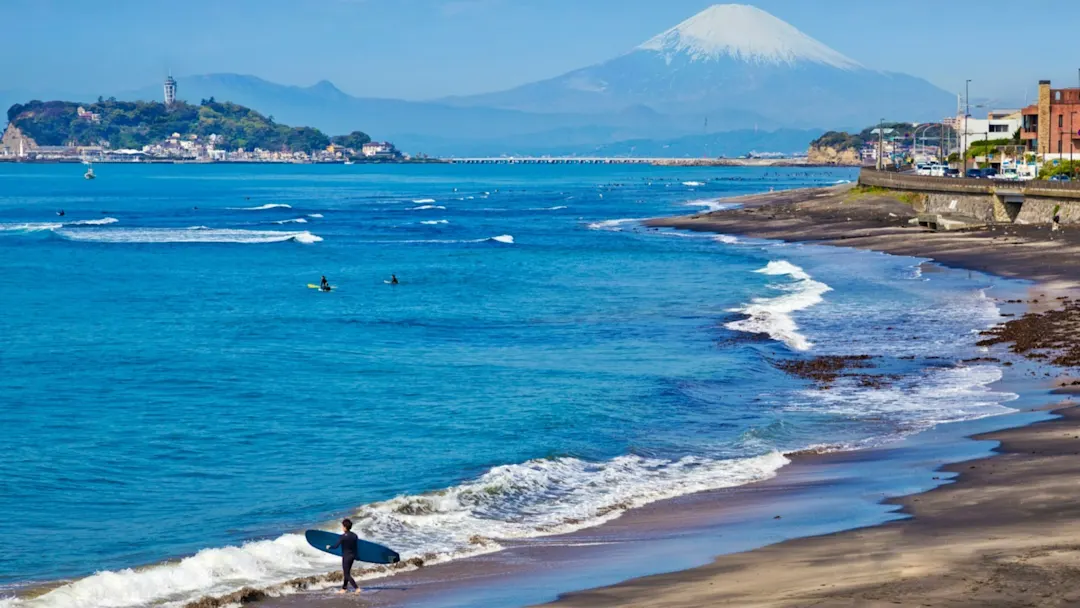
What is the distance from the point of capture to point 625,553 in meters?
16.7

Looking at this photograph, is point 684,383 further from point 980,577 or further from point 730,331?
point 980,577

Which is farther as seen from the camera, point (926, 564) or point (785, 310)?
point (785, 310)

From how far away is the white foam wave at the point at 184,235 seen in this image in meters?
90.1

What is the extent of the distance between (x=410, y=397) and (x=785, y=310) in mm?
18942

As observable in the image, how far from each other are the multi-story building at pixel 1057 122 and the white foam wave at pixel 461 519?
90.3 metres

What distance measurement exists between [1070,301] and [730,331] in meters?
11.2

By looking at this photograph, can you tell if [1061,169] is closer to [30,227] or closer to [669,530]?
[669,530]

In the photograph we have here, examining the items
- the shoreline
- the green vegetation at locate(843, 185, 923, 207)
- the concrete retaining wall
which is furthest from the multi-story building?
the shoreline

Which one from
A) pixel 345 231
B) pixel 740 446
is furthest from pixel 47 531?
pixel 345 231

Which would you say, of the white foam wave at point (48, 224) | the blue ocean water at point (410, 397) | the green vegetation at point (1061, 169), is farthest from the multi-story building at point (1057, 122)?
the white foam wave at point (48, 224)

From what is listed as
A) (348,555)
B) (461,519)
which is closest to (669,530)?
(461,519)

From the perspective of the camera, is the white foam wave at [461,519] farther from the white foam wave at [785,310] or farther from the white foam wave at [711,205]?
the white foam wave at [711,205]

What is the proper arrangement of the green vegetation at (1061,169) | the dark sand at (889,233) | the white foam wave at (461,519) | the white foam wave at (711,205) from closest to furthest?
1. the white foam wave at (461,519)
2. the dark sand at (889,233)
3. the green vegetation at (1061,169)
4. the white foam wave at (711,205)

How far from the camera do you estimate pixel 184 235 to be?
95.2m
